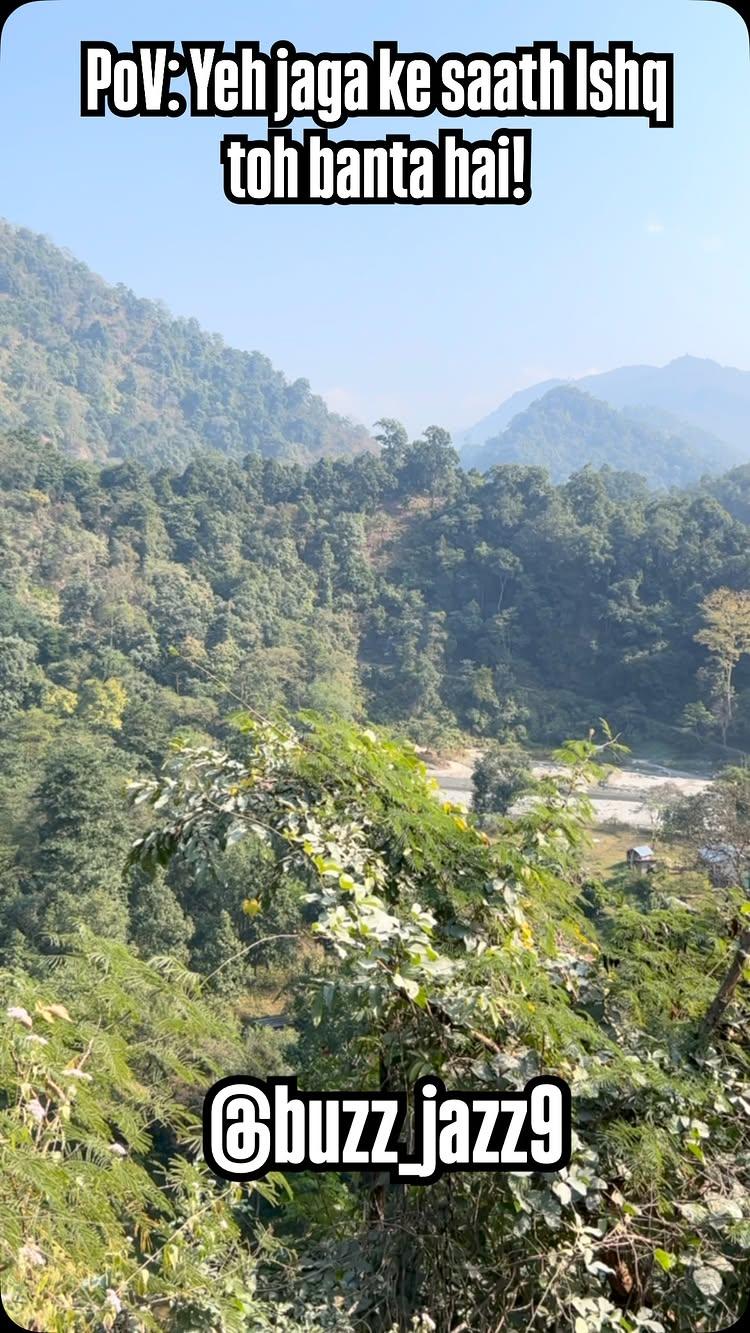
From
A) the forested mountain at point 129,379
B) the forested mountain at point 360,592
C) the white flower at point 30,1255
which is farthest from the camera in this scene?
the forested mountain at point 129,379

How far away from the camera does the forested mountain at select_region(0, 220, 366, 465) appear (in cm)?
5766

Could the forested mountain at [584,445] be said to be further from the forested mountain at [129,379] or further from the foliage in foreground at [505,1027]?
the foliage in foreground at [505,1027]

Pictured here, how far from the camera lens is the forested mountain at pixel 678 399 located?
4210 inches

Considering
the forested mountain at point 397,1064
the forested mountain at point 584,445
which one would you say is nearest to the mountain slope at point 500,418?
the forested mountain at point 584,445

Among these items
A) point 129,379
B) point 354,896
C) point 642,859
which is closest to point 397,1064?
point 354,896

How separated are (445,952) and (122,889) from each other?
8623 mm

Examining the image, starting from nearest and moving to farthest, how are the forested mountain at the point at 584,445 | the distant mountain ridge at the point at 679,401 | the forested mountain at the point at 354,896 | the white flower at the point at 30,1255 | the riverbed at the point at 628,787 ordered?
1. the white flower at the point at 30,1255
2. the forested mountain at the point at 354,896
3. the riverbed at the point at 628,787
4. the forested mountain at the point at 584,445
5. the distant mountain ridge at the point at 679,401

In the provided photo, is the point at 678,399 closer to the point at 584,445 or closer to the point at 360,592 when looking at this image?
the point at 584,445

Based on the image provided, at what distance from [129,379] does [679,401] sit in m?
83.1

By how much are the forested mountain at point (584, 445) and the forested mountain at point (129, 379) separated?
16.6m

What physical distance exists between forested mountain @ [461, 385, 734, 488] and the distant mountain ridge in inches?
351

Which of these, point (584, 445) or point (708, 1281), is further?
point (584, 445)

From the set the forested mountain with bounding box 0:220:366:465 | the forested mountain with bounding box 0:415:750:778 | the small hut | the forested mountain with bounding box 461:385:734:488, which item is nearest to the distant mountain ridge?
the forested mountain with bounding box 461:385:734:488

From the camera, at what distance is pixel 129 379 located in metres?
66.2
